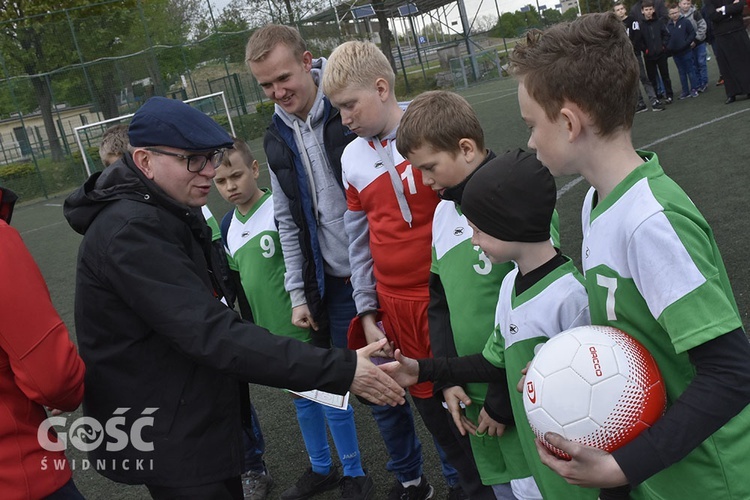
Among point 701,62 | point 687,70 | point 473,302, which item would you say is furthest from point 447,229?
point 701,62

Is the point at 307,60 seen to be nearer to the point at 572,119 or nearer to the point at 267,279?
the point at 267,279

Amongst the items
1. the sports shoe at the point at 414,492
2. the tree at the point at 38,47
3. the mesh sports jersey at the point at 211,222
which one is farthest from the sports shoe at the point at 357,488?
the tree at the point at 38,47

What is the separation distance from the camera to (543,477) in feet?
7.03

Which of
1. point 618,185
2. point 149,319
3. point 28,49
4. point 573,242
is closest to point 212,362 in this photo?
point 149,319

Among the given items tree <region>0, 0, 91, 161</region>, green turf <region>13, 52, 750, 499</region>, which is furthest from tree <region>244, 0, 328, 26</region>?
green turf <region>13, 52, 750, 499</region>

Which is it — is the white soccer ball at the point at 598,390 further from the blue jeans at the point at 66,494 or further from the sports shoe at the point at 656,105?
the sports shoe at the point at 656,105

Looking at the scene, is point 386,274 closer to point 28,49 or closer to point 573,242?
point 573,242

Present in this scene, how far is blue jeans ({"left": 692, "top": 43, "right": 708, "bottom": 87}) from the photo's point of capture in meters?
13.7

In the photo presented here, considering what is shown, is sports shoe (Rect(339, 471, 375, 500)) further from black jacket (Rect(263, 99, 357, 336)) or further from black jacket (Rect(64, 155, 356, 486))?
black jacket (Rect(64, 155, 356, 486))

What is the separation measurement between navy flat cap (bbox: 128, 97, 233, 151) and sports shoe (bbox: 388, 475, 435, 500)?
2.03 m

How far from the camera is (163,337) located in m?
2.35

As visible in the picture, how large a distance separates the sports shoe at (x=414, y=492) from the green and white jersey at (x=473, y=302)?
0.92 m

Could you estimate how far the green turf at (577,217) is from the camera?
13.9 ft

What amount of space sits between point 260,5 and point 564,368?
2607cm
